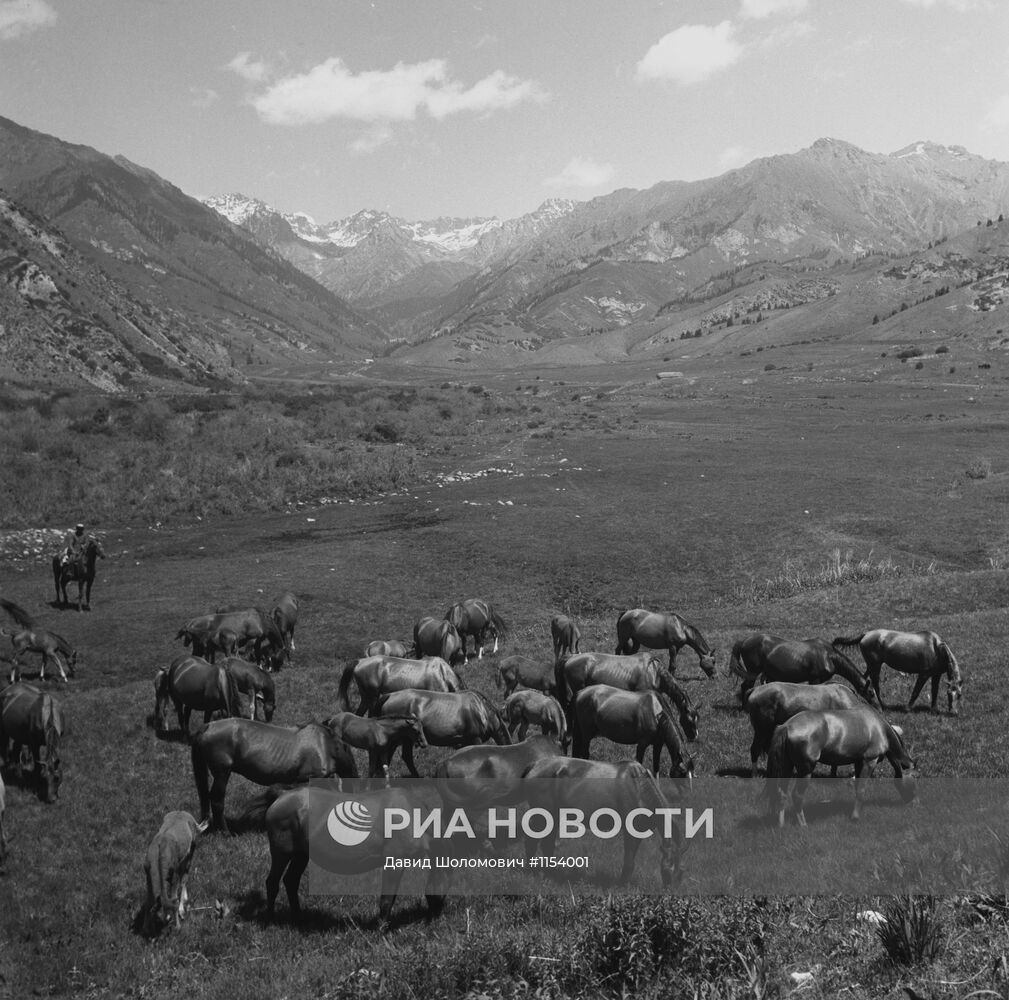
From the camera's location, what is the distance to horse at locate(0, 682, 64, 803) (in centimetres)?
1499

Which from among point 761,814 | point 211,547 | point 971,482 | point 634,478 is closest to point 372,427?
point 634,478

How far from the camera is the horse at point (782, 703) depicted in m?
14.7

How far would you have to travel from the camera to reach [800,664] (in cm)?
1856

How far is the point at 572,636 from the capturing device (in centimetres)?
2466

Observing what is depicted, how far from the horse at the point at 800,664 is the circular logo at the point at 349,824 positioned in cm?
1051

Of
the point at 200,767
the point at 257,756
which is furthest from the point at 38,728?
the point at 257,756

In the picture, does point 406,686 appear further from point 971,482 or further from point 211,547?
point 971,482

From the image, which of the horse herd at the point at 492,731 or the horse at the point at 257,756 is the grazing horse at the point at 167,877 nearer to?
the horse herd at the point at 492,731

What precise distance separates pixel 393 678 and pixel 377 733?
4.18m

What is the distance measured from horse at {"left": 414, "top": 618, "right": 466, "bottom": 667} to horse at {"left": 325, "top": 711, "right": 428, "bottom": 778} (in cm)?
889

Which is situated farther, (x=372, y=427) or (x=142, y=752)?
(x=372, y=427)

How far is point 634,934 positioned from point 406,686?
1108cm

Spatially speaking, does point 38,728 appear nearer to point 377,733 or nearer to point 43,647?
point 377,733

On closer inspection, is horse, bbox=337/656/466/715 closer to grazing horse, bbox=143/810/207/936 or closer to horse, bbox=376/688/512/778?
horse, bbox=376/688/512/778
